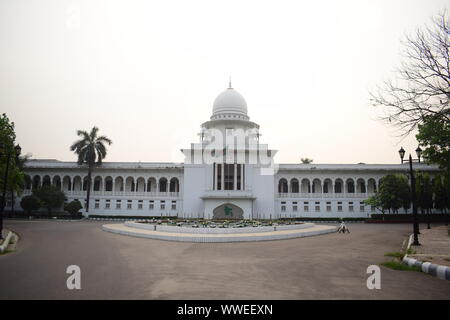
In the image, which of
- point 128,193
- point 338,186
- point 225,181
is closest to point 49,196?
point 128,193

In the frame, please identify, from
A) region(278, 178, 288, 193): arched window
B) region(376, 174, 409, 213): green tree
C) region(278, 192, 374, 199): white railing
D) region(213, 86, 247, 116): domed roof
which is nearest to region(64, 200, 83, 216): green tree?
region(213, 86, 247, 116): domed roof

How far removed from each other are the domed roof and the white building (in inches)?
6.1

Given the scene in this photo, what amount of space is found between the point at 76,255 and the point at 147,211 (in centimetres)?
3233

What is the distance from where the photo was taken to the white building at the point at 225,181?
41312 mm

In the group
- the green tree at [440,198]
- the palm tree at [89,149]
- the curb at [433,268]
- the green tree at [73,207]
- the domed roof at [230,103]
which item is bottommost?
the curb at [433,268]

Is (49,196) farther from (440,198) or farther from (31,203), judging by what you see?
(440,198)

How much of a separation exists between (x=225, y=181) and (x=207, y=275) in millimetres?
33077

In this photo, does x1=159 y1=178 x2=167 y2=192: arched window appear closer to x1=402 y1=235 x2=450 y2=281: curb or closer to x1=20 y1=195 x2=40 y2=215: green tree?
x1=20 y1=195 x2=40 y2=215: green tree

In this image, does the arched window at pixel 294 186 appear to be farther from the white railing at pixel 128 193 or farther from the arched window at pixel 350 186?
the white railing at pixel 128 193

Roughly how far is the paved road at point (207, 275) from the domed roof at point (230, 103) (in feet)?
114

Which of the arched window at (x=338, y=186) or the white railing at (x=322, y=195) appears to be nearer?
the white railing at (x=322, y=195)

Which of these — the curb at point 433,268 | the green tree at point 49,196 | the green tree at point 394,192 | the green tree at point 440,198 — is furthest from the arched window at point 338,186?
the green tree at point 49,196

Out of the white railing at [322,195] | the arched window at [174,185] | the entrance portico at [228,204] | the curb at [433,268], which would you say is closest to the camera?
the curb at [433,268]

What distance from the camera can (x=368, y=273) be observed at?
29.9 feet
